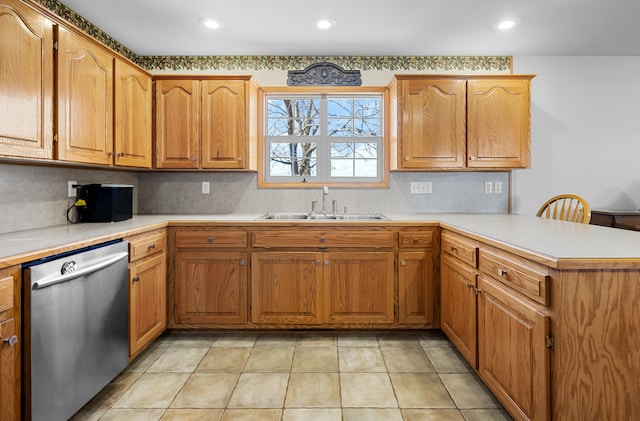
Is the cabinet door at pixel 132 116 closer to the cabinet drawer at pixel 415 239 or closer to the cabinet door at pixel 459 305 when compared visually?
the cabinet drawer at pixel 415 239

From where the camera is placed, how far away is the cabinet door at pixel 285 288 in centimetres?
274

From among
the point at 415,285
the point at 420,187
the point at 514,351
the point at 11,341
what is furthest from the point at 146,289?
the point at 420,187

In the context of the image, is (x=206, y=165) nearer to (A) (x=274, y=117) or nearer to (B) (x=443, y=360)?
(A) (x=274, y=117)

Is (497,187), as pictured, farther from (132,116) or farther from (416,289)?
(132,116)

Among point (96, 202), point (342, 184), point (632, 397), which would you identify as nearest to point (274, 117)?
point (342, 184)

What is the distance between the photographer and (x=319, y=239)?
2.74 m

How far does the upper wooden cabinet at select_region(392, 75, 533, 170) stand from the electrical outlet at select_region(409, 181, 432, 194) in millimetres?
399

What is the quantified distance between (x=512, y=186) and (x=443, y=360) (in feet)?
6.14

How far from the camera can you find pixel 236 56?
11.2 feet

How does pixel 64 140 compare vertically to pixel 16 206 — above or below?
above

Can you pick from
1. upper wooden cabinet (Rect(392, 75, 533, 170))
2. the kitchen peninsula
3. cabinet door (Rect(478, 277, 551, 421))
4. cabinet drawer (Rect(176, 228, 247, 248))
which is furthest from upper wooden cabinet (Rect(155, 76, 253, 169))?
cabinet door (Rect(478, 277, 551, 421))

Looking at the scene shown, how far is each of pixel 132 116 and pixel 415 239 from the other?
231cm

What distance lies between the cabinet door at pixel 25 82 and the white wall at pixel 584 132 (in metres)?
3.56

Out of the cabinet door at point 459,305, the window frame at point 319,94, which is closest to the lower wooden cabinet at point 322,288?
the cabinet door at point 459,305
